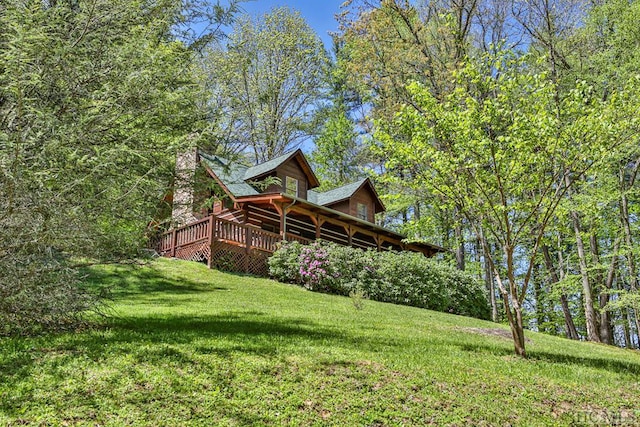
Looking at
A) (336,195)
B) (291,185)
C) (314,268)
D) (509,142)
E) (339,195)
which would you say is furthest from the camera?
(336,195)

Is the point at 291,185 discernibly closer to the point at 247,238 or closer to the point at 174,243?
the point at 247,238

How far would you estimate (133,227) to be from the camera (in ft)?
19.2

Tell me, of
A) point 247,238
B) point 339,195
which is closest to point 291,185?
point 339,195

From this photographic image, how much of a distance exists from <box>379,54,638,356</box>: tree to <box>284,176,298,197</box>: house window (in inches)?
515

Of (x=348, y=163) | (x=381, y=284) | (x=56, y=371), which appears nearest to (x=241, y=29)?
(x=348, y=163)

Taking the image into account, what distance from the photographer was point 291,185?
68.8 feet

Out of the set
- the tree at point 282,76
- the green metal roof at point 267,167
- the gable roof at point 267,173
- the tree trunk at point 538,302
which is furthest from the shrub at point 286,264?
the tree trunk at point 538,302

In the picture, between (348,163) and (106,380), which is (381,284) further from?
(348,163)

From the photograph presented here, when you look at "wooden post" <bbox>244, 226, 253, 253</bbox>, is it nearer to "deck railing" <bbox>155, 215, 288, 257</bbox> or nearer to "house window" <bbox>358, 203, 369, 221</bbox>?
"deck railing" <bbox>155, 215, 288, 257</bbox>

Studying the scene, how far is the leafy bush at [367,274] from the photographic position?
598 inches

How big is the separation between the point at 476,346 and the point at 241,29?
25.4 metres

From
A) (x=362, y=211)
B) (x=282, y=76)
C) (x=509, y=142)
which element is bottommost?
(x=509, y=142)

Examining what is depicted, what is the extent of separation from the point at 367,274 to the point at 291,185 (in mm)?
6958

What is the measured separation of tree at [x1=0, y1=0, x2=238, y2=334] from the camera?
433 centimetres
